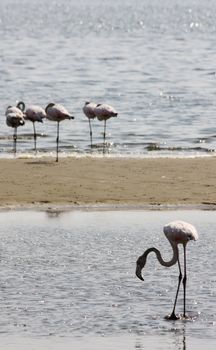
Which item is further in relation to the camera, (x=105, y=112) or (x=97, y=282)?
(x=105, y=112)

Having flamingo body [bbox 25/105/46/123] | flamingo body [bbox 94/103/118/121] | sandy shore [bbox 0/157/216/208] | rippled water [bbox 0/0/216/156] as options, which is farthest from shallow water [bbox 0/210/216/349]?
flamingo body [bbox 25/105/46/123]

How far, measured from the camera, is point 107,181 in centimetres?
2558

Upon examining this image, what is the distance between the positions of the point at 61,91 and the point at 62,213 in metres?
28.5

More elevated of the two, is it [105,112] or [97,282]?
[105,112]

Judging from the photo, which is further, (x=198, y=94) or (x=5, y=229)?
(x=198, y=94)

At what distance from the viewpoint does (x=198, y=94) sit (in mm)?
50250

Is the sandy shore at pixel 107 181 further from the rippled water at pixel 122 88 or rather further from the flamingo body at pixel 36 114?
the flamingo body at pixel 36 114

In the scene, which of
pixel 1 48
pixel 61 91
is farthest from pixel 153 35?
pixel 61 91

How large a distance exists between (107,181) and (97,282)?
7880 mm

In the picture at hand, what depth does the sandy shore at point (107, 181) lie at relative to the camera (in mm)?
23906

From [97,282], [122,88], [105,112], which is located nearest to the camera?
[97,282]

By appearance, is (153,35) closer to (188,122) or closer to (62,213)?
(188,122)

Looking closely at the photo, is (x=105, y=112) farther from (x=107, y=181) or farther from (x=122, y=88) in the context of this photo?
(x=122, y=88)

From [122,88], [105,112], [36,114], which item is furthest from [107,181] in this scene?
[122,88]
